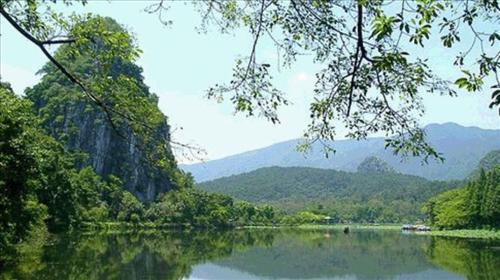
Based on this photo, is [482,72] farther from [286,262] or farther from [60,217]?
[60,217]

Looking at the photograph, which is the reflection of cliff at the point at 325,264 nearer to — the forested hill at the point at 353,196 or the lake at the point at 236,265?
the lake at the point at 236,265

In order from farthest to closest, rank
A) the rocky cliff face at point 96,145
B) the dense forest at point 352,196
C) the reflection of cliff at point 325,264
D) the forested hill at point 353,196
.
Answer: the forested hill at point 353,196 < the dense forest at point 352,196 < the rocky cliff face at point 96,145 < the reflection of cliff at point 325,264

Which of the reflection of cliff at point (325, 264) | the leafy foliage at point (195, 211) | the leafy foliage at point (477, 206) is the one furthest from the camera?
the leafy foliage at point (195, 211)

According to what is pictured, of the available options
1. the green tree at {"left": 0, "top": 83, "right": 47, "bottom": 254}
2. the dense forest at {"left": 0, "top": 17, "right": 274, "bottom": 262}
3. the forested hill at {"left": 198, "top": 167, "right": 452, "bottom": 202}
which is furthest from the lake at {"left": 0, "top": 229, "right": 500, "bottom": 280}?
the forested hill at {"left": 198, "top": 167, "right": 452, "bottom": 202}

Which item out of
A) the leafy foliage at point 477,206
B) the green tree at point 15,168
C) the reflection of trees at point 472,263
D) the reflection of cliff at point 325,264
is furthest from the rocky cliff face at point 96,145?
the green tree at point 15,168

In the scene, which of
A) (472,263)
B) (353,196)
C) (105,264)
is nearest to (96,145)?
(105,264)

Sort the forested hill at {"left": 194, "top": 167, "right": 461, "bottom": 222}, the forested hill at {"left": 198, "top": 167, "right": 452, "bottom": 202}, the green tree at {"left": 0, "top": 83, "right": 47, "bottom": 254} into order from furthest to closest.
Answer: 1. the forested hill at {"left": 198, "top": 167, "right": 452, "bottom": 202}
2. the forested hill at {"left": 194, "top": 167, "right": 461, "bottom": 222}
3. the green tree at {"left": 0, "top": 83, "right": 47, "bottom": 254}

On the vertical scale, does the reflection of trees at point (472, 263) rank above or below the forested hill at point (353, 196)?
below

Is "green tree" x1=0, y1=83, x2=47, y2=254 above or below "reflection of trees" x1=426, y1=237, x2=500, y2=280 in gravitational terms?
above

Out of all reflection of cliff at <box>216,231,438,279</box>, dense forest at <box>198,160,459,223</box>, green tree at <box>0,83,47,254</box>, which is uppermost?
dense forest at <box>198,160,459,223</box>

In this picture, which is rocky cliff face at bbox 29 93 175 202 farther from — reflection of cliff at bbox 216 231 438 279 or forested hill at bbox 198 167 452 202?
forested hill at bbox 198 167 452 202

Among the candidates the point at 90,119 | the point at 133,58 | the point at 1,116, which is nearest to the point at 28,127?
the point at 1,116

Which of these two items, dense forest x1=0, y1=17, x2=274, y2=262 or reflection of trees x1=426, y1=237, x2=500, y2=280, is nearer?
dense forest x1=0, y1=17, x2=274, y2=262

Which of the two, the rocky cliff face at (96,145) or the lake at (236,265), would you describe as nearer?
the lake at (236,265)
